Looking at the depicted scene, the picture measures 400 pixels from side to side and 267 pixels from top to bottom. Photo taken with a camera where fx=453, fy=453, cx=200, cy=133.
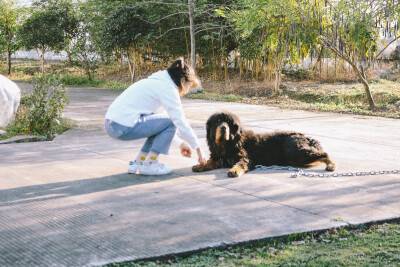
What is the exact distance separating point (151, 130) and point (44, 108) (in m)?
3.13

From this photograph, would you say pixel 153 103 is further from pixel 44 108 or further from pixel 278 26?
pixel 278 26

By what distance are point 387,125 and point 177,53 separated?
11.6 metres

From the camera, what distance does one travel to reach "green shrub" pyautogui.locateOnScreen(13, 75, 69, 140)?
712cm

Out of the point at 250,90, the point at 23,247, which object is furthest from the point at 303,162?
the point at 250,90

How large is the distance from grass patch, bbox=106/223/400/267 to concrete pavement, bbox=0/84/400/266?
9 cm

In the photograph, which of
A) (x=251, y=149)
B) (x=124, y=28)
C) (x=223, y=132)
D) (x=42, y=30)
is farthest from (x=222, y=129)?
(x=42, y=30)

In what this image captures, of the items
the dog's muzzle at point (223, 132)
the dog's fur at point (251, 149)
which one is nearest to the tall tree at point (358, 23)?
the dog's fur at point (251, 149)

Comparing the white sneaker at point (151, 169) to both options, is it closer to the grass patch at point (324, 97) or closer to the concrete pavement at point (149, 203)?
the concrete pavement at point (149, 203)

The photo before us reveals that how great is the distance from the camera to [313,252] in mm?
2965

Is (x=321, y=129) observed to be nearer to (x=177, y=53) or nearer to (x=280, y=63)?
(x=280, y=63)

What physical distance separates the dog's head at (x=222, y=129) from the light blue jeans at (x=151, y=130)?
440mm

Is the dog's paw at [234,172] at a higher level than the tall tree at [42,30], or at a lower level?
lower

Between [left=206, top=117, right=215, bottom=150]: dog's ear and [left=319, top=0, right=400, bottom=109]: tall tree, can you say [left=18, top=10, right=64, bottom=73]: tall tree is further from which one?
[left=206, top=117, right=215, bottom=150]: dog's ear

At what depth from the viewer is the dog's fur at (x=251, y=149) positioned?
4.96m
